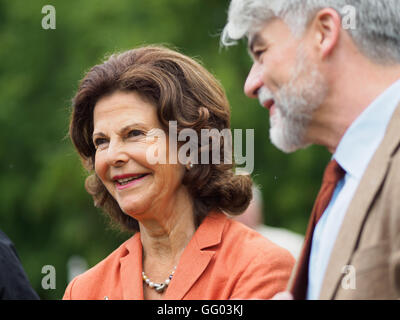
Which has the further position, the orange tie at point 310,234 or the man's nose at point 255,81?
the man's nose at point 255,81

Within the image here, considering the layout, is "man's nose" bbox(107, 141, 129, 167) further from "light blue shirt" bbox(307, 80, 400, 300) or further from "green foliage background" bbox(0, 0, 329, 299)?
"green foliage background" bbox(0, 0, 329, 299)

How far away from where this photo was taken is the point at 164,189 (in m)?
3.68

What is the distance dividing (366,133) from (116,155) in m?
1.38

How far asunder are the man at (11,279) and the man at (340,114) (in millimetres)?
1400

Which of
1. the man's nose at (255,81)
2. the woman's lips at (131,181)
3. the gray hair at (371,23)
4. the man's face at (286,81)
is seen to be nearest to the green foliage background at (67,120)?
the woman's lips at (131,181)

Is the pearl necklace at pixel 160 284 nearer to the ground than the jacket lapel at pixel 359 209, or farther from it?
nearer to the ground

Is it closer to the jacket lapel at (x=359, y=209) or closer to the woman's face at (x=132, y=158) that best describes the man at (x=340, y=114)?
the jacket lapel at (x=359, y=209)

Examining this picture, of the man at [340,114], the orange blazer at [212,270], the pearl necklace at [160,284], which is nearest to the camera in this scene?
the man at [340,114]

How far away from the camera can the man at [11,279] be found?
3496mm

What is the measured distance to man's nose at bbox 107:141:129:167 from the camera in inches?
142

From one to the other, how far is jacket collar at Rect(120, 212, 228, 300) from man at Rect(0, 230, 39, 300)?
0.45 metres

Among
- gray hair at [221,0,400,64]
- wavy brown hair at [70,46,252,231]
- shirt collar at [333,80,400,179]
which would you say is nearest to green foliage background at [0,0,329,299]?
wavy brown hair at [70,46,252,231]

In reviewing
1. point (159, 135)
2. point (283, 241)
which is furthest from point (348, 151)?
point (283, 241)
